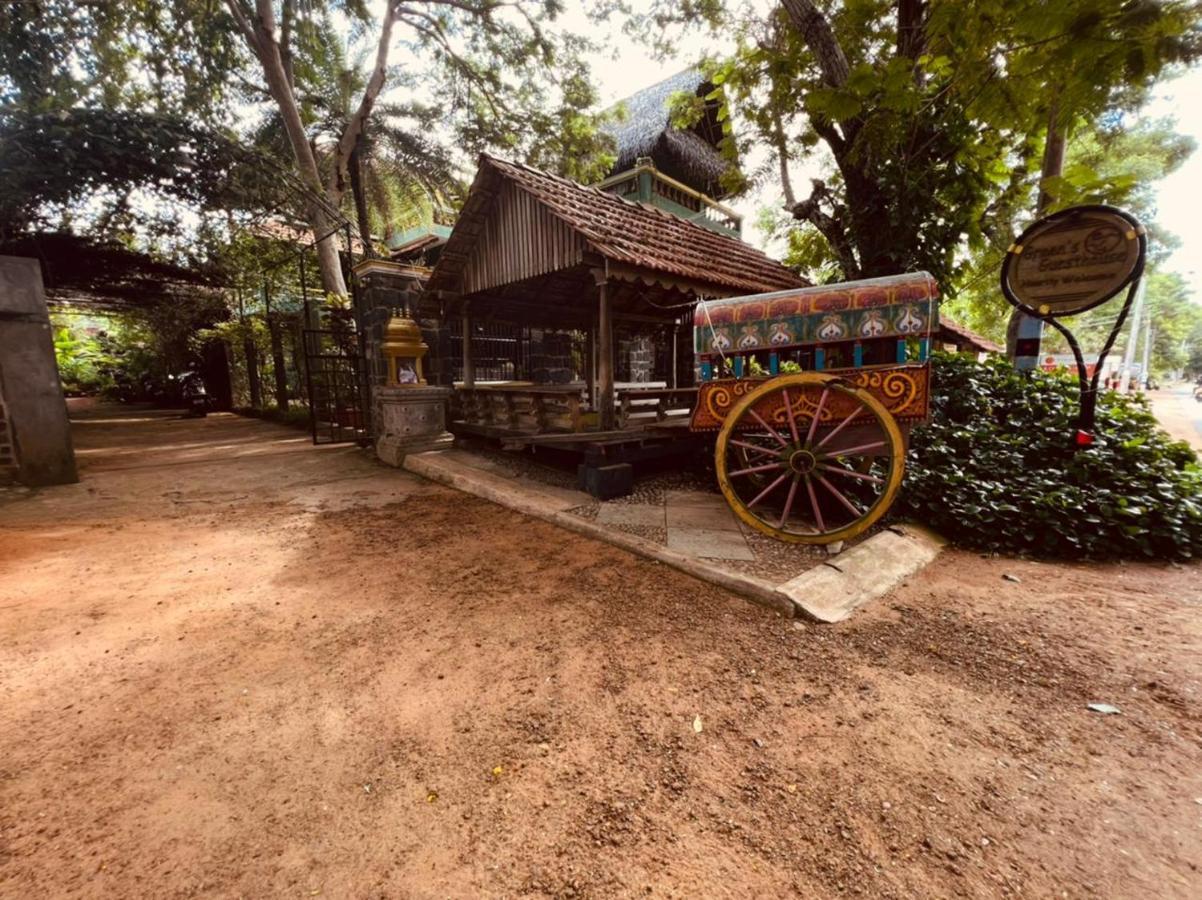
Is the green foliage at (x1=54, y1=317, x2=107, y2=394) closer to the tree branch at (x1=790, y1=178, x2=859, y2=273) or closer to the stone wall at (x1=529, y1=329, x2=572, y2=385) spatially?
the stone wall at (x1=529, y1=329, x2=572, y2=385)

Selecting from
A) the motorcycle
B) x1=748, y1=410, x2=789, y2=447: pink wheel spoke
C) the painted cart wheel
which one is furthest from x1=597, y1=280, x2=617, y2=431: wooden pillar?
the motorcycle

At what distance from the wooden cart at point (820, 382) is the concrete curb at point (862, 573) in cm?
24

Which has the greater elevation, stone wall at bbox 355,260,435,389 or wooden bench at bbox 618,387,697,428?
stone wall at bbox 355,260,435,389

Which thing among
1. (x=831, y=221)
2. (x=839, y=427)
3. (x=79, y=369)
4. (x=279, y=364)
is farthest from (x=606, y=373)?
(x=79, y=369)

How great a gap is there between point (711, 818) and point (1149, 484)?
17.2ft

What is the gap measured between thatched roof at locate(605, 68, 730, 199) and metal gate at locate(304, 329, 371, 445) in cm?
846

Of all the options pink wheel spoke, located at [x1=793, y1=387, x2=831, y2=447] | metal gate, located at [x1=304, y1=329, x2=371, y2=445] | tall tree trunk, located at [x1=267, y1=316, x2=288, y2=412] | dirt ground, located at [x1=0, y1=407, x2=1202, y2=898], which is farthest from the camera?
tall tree trunk, located at [x1=267, y1=316, x2=288, y2=412]

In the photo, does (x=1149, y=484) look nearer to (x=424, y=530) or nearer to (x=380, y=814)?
(x=380, y=814)

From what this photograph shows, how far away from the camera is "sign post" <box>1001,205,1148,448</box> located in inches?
168

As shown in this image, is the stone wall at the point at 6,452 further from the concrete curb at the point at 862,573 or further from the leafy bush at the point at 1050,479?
the leafy bush at the point at 1050,479

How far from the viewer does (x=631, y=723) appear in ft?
7.07

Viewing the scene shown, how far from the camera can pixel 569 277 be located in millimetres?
7582

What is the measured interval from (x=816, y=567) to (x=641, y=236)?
4533 mm

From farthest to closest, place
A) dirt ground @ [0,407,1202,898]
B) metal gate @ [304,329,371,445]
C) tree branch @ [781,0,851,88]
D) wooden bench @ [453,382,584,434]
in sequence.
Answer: metal gate @ [304,329,371,445] → tree branch @ [781,0,851,88] → wooden bench @ [453,382,584,434] → dirt ground @ [0,407,1202,898]
